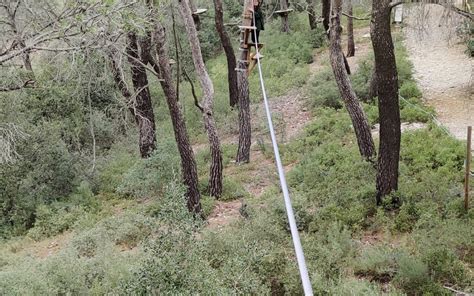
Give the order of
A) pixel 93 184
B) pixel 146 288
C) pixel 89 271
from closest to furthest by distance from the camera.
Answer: pixel 146 288 < pixel 89 271 < pixel 93 184

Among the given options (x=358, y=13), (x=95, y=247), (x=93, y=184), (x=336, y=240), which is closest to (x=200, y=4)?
(x=358, y=13)

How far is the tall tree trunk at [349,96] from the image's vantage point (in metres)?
9.40

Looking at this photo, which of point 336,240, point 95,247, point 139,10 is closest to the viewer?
point 336,240

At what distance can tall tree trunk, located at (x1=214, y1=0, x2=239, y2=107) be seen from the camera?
44.1 feet

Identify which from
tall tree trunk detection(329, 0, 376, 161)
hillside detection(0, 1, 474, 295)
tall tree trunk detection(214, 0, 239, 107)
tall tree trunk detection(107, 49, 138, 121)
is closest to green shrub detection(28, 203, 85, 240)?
hillside detection(0, 1, 474, 295)

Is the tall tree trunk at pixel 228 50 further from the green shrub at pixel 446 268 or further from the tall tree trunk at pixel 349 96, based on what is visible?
the green shrub at pixel 446 268

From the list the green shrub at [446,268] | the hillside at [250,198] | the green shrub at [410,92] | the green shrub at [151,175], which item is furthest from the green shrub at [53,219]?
the green shrub at [410,92]

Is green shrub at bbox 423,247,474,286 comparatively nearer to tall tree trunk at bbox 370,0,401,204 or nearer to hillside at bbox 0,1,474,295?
hillside at bbox 0,1,474,295

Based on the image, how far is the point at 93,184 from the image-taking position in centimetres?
1168

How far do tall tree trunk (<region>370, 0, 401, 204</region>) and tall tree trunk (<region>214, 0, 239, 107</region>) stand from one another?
7.43 meters

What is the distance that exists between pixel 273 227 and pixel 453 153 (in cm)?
420

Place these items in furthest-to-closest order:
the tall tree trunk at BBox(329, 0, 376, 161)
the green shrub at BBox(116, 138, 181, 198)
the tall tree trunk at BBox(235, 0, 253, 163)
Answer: the tall tree trunk at BBox(235, 0, 253, 163) < the green shrub at BBox(116, 138, 181, 198) < the tall tree trunk at BBox(329, 0, 376, 161)

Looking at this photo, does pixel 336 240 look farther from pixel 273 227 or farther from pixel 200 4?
pixel 200 4

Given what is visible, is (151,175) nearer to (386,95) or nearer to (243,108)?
(243,108)
